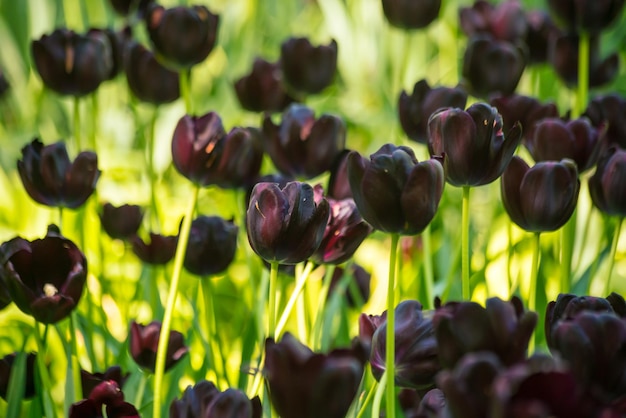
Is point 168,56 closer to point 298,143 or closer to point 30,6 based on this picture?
point 298,143

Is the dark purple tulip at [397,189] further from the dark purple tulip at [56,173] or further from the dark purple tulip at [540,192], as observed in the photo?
the dark purple tulip at [56,173]

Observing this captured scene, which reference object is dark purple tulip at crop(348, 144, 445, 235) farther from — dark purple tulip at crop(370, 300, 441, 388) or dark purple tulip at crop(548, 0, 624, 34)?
dark purple tulip at crop(548, 0, 624, 34)

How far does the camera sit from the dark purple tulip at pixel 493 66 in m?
1.21

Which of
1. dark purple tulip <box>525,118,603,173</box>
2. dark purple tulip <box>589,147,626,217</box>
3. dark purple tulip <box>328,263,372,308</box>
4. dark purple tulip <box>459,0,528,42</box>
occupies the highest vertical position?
dark purple tulip <box>459,0,528,42</box>

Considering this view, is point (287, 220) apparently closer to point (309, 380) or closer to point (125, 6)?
point (309, 380)

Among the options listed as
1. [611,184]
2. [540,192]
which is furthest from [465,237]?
[611,184]

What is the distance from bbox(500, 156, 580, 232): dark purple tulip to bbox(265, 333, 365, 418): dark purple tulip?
33 centimetres

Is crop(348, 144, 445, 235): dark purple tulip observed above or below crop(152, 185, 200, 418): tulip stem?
above

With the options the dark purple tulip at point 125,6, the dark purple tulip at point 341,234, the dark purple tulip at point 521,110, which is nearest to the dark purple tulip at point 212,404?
the dark purple tulip at point 341,234

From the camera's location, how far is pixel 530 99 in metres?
1.08

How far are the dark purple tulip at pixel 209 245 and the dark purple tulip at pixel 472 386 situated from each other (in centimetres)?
54

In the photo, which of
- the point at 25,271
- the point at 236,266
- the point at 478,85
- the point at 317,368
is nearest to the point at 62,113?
the point at 236,266

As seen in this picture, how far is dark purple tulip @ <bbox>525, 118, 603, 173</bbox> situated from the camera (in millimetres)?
937

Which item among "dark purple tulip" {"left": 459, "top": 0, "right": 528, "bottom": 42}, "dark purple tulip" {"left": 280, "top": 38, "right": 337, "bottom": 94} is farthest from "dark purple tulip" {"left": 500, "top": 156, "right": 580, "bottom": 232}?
"dark purple tulip" {"left": 459, "top": 0, "right": 528, "bottom": 42}
